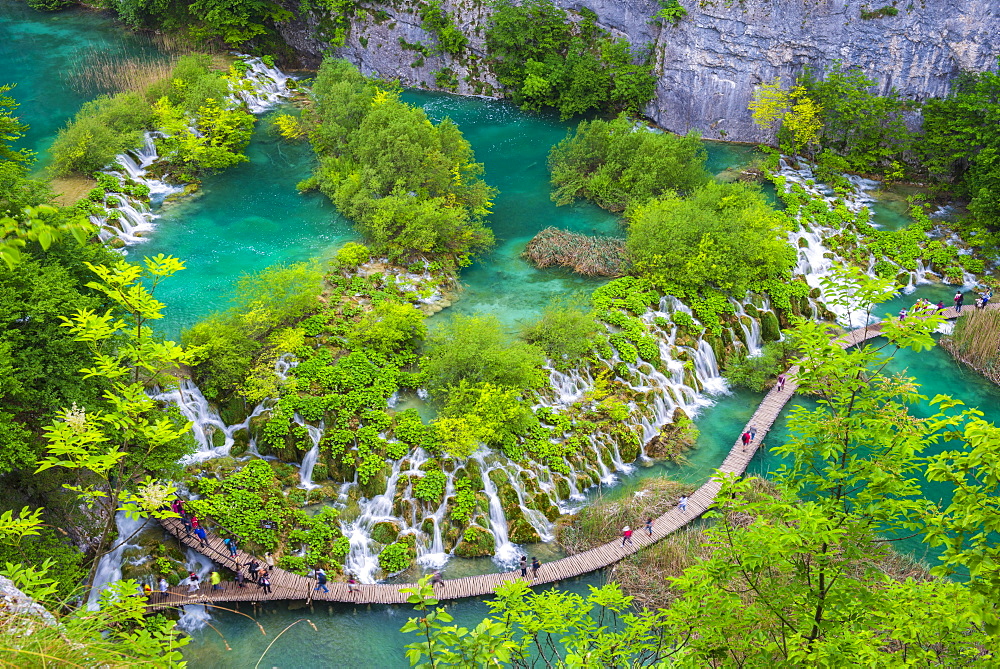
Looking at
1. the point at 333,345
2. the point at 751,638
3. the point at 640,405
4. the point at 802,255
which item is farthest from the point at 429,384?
the point at 802,255

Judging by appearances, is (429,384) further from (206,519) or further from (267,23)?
(267,23)

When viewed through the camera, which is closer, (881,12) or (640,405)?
(640,405)

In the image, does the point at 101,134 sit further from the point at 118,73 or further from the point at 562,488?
the point at 562,488

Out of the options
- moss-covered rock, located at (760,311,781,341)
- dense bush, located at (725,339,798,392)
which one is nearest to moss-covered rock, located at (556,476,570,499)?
dense bush, located at (725,339,798,392)

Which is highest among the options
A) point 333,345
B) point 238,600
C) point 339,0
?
point 339,0

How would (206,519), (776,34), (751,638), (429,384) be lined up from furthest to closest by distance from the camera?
(776,34) → (429,384) → (206,519) → (751,638)

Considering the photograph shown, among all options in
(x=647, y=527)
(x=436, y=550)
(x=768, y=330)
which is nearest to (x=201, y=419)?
(x=436, y=550)

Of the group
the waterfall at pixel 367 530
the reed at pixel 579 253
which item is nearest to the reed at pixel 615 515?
the waterfall at pixel 367 530
